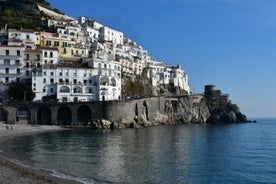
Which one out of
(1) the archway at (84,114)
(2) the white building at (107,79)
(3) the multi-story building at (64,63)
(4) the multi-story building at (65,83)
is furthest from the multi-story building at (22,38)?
(1) the archway at (84,114)

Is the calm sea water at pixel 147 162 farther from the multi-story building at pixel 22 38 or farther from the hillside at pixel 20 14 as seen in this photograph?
the hillside at pixel 20 14

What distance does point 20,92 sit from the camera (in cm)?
9069

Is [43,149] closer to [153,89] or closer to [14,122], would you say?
[14,122]

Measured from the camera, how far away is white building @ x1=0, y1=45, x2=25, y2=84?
95.3m

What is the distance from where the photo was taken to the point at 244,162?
4156 cm

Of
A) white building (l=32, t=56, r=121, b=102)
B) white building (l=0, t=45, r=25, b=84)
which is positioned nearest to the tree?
white building (l=32, t=56, r=121, b=102)

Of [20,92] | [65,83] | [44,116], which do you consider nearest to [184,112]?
[65,83]

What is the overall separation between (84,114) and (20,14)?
56.7 m

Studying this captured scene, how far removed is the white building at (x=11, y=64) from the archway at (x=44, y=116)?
11.2 meters

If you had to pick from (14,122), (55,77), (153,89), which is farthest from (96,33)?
(14,122)

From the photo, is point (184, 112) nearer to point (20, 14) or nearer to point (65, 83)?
point (65, 83)

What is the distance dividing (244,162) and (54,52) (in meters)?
72.8

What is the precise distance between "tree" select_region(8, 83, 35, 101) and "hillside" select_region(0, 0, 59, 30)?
33.3m

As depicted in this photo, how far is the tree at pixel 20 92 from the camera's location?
9062 centimetres
